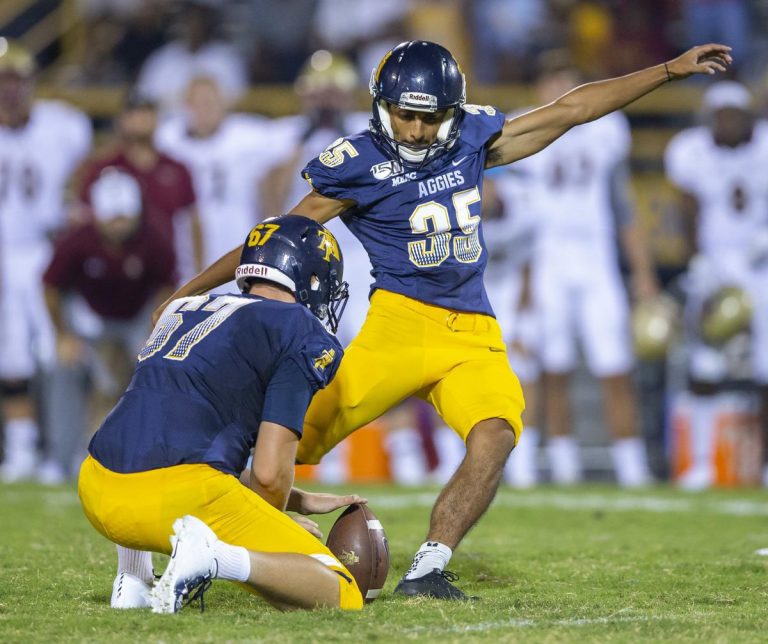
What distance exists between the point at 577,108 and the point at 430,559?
5.41ft

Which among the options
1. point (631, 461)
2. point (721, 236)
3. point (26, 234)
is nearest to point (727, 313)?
point (721, 236)

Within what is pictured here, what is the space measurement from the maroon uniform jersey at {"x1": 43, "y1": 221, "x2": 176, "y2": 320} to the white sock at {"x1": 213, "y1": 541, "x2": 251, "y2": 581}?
16.3 feet

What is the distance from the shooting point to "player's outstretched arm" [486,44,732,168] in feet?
15.5

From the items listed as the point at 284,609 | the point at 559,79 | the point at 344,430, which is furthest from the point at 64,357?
the point at 284,609

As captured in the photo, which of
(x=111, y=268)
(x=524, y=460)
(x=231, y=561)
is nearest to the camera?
(x=231, y=561)

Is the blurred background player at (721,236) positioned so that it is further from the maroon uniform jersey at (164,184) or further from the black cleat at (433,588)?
the black cleat at (433,588)

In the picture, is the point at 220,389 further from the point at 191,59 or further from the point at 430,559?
the point at 191,59

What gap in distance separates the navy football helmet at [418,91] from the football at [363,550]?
1.23 m

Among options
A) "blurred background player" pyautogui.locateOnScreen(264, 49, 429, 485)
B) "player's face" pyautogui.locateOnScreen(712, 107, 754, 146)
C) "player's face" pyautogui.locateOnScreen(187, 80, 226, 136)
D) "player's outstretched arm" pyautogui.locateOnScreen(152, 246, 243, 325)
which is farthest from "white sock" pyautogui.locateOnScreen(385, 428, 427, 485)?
"player's outstretched arm" pyautogui.locateOnScreen(152, 246, 243, 325)

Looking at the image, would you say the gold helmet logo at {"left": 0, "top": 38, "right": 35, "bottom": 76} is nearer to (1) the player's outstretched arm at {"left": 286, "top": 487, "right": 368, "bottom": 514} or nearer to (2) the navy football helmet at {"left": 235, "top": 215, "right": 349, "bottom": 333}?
(2) the navy football helmet at {"left": 235, "top": 215, "right": 349, "bottom": 333}

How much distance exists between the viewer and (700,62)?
15.4ft

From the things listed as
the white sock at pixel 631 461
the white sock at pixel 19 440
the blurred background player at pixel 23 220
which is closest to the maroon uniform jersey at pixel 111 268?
the blurred background player at pixel 23 220

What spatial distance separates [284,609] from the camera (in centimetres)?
381

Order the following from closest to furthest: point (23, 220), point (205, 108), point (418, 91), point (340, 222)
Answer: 1. point (418, 91)
2. point (340, 222)
3. point (23, 220)
4. point (205, 108)
